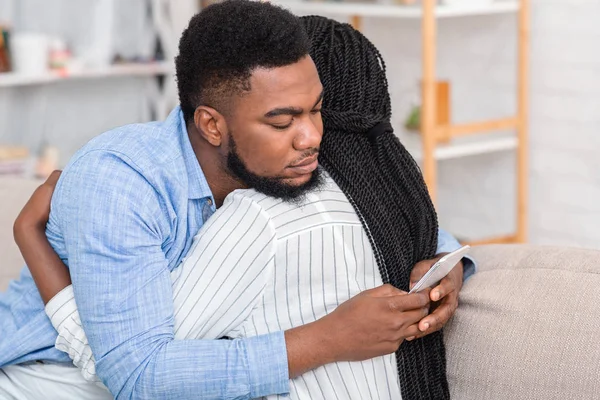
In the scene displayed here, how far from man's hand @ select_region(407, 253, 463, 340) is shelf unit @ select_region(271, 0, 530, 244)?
1.39 m

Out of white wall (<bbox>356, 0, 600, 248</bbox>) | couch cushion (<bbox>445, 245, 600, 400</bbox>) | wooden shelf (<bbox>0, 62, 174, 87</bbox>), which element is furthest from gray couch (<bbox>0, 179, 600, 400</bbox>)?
wooden shelf (<bbox>0, 62, 174, 87</bbox>)

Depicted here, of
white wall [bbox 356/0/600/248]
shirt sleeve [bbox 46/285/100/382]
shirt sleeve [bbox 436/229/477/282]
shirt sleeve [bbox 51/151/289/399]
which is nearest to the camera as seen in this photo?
shirt sleeve [bbox 51/151/289/399]

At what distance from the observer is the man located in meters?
1.20

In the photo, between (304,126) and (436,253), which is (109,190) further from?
(436,253)

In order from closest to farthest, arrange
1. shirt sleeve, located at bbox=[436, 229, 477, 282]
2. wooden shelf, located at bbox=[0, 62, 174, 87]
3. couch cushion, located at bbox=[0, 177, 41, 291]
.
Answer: shirt sleeve, located at bbox=[436, 229, 477, 282]
couch cushion, located at bbox=[0, 177, 41, 291]
wooden shelf, located at bbox=[0, 62, 174, 87]

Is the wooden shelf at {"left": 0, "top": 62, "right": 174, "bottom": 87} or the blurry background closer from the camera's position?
the blurry background

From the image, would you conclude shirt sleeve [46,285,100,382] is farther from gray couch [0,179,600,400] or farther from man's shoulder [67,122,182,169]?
gray couch [0,179,600,400]

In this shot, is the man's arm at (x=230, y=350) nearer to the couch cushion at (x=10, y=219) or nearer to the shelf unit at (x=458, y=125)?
the couch cushion at (x=10, y=219)

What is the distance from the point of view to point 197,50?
4.27 feet

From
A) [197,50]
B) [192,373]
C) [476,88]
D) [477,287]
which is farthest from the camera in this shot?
[476,88]

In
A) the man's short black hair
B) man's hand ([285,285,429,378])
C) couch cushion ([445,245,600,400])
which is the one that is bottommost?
couch cushion ([445,245,600,400])

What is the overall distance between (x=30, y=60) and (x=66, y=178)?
7.63ft

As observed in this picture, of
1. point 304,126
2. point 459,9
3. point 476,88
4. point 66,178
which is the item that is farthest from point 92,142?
point 476,88

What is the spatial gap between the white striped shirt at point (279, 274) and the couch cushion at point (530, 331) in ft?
0.56
